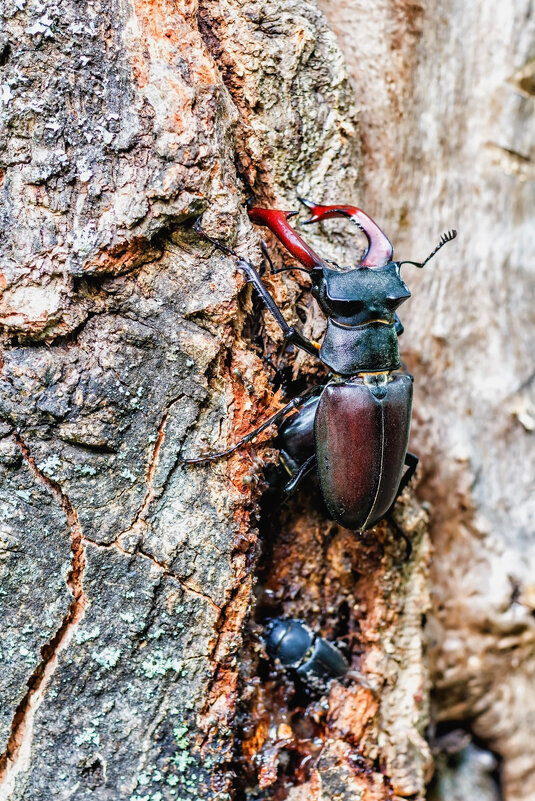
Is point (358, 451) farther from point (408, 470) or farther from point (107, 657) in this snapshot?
point (107, 657)

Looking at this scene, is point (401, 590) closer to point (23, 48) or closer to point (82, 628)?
point (82, 628)

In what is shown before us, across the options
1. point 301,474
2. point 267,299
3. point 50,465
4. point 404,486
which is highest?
point 267,299

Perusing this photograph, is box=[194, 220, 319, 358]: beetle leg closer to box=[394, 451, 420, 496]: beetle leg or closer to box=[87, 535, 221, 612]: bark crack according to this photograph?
box=[394, 451, 420, 496]: beetle leg

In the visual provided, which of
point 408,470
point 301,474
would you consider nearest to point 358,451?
Result: point 301,474

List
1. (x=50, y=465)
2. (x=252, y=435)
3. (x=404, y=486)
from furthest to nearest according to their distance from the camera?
(x=404, y=486) → (x=252, y=435) → (x=50, y=465)

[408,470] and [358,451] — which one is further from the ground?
[358,451]

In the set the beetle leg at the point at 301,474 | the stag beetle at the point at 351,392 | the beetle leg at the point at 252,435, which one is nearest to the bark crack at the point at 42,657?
the beetle leg at the point at 252,435

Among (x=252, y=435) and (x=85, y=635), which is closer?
(x=85, y=635)
